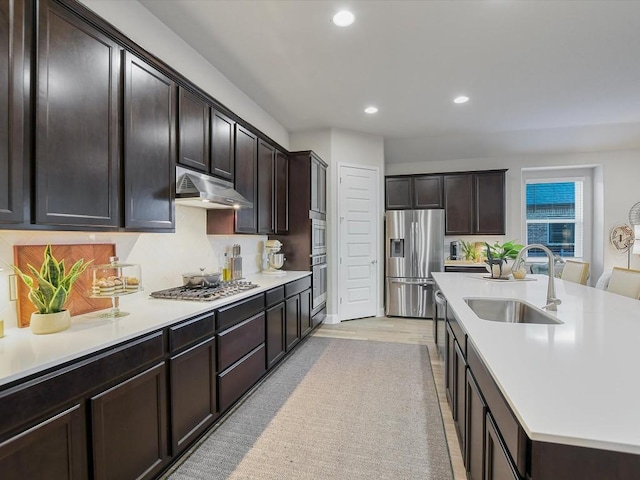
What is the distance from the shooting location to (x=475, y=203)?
214 inches

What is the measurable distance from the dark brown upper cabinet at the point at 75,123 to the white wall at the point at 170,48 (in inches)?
22.6

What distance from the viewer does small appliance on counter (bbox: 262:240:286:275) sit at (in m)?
3.95

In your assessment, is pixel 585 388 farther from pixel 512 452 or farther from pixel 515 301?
pixel 515 301

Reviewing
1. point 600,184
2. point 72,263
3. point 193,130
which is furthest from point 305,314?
point 600,184

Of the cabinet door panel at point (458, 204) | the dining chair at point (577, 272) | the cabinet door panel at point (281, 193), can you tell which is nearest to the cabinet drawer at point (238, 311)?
the cabinet door panel at point (281, 193)

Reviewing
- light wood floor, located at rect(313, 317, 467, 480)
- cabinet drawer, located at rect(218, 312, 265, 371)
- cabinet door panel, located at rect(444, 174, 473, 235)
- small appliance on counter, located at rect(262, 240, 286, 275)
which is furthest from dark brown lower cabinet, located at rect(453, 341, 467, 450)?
cabinet door panel, located at rect(444, 174, 473, 235)

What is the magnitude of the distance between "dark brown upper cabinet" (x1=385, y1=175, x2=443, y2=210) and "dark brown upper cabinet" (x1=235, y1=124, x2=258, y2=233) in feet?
9.70

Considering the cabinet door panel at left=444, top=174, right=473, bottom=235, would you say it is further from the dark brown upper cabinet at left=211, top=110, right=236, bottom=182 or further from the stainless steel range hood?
the stainless steel range hood

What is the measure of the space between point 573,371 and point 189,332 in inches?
71.7

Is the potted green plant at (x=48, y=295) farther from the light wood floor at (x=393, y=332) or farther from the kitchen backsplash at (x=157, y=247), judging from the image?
the light wood floor at (x=393, y=332)

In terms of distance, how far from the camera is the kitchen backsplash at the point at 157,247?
1.58m

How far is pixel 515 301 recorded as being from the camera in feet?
7.29

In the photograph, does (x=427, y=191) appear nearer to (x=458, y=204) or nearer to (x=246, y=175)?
(x=458, y=204)

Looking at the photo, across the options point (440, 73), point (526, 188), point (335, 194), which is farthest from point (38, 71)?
point (526, 188)
